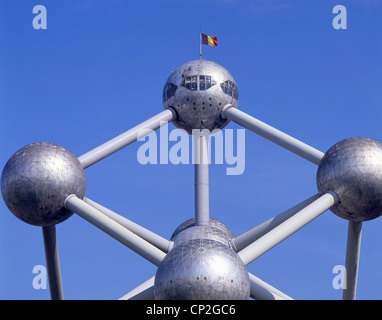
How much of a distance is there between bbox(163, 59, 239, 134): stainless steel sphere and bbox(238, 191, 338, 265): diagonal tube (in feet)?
21.2

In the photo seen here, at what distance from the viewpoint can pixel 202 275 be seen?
65.8 ft

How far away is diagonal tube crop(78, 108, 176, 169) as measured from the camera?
26.9 m

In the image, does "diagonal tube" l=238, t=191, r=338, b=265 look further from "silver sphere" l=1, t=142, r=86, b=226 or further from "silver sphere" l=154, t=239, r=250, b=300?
"silver sphere" l=1, t=142, r=86, b=226

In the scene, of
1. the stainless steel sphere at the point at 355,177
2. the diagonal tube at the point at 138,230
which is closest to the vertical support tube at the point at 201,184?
the diagonal tube at the point at 138,230

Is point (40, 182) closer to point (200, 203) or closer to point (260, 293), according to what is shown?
point (200, 203)

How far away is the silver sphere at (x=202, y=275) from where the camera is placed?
20016 mm

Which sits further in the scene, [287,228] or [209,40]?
[209,40]

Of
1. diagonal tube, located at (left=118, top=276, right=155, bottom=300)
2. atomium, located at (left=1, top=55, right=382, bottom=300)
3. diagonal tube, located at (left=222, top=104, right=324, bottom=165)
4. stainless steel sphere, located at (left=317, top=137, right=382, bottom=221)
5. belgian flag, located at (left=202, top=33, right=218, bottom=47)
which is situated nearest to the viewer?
atomium, located at (left=1, top=55, right=382, bottom=300)

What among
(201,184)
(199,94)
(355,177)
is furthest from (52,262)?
(355,177)

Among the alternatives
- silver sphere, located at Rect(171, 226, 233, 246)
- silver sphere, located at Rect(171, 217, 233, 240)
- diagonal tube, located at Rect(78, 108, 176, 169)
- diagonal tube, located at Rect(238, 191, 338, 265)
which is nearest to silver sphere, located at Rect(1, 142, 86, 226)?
diagonal tube, located at Rect(78, 108, 176, 169)

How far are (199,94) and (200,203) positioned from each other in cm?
381

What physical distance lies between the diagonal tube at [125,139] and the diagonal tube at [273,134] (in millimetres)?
2213
